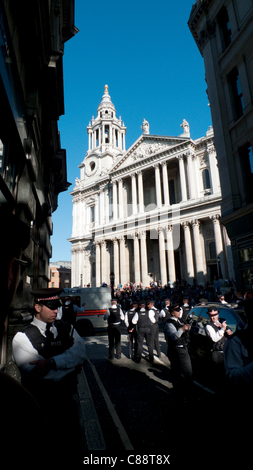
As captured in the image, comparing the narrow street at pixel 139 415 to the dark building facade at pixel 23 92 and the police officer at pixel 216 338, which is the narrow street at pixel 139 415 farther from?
the dark building facade at pixel 23 92

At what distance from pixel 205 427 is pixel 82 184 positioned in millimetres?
48804

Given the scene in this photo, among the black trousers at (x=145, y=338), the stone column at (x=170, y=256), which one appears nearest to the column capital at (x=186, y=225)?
the stone column at (x=170, y=256)

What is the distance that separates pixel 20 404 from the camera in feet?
3.06

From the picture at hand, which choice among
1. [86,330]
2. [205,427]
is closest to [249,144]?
[205,427]

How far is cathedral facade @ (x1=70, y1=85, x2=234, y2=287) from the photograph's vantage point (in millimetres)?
31797

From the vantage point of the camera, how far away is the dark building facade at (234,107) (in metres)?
12.2

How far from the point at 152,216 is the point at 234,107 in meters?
22.5

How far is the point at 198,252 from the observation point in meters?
31.0

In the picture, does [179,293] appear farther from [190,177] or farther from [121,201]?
[121,201]

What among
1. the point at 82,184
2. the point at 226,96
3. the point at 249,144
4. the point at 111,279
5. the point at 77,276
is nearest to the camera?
the point at 249,144

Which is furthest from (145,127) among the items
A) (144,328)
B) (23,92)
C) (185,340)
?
(185,340)

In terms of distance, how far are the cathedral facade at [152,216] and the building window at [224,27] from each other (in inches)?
693

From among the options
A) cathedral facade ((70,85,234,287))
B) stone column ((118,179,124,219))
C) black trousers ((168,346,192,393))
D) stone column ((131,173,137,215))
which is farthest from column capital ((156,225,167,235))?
black trousers ((168,346,192,393))

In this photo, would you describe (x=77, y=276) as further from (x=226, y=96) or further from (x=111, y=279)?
(x=226, y=96)
